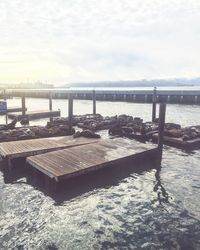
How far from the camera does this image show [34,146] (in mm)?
17312

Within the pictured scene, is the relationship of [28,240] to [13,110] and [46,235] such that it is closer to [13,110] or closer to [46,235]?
[46,235]

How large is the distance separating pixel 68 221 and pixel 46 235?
114 centimetres

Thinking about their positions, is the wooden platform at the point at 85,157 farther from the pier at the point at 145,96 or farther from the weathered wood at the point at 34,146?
the pier at the point at 145,96

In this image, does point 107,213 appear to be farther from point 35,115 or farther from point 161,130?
point 35,115

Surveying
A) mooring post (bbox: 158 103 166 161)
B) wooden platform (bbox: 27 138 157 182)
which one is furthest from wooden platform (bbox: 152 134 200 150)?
wooden platform (bbox: 27 138 157 182)

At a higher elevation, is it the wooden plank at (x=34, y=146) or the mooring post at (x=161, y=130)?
the mooring post at (x=161, y=130)

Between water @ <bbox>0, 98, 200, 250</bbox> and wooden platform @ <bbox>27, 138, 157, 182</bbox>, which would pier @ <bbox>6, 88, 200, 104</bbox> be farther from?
water @ <bbox>0, 98, 200, 250</bbox>

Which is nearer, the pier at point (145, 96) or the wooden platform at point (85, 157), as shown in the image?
the wooden platform at point (85, 157)

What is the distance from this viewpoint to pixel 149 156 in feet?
58.8

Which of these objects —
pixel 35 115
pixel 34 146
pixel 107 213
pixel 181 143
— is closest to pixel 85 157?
pixel 34 146

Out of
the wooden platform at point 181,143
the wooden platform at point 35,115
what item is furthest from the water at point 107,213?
the wooden platform at point 35,115

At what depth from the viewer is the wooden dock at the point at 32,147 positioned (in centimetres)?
1568

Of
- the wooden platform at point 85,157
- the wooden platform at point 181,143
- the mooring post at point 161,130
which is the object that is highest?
the mooring post at point 161,130

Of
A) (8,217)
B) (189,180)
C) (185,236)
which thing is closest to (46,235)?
(8,217)
